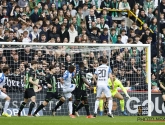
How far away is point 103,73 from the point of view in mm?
26656

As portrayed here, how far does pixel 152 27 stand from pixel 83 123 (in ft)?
40.9

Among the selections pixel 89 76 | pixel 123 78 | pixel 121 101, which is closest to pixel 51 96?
pixel 89 76

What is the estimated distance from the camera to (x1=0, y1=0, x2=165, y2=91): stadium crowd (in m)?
28.2

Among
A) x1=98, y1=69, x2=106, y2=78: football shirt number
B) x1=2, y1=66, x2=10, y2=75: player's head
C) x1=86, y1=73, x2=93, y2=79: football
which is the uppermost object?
x1=2, y1=66, x2=10, y2=75: player's head

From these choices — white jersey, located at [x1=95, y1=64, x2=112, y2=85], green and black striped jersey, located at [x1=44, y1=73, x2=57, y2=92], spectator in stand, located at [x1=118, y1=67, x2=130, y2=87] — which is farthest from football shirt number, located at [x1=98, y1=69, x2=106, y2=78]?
spectator in stand, located at [x1=118, y1=67, x2=130, y2=87]

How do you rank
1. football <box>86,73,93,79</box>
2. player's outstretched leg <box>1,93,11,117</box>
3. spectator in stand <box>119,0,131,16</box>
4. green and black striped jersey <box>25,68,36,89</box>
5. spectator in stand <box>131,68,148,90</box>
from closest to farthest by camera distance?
player's outstretched leg <box>1,93,11,117</box> → green and black striped jersey <box>25,68,36,89</box> → football <box>86,73,93,79</box> → spectator in stand <box>131,68,148,90</box> → spectator in stand <box>119,0,131,16</box>

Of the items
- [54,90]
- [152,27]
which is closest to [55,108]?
[54,90]

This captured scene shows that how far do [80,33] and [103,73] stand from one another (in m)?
5.29

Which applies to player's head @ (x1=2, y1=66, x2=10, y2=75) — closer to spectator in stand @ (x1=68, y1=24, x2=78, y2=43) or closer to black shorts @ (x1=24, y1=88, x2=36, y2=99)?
black shorts @ (x1=24, y1=88, x2=36, y2=99)

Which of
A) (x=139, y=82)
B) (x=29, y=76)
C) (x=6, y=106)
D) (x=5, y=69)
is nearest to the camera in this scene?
(x=5, y=69)

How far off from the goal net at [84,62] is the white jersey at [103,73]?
1.81 m

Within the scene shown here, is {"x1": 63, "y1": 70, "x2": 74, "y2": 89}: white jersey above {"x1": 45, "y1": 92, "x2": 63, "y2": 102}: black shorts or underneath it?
above

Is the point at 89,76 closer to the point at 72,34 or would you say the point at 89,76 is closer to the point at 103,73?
the point at 103,73

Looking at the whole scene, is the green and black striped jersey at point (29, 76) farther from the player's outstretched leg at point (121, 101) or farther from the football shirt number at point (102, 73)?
the player's outstretched leg at point (121, 101)
